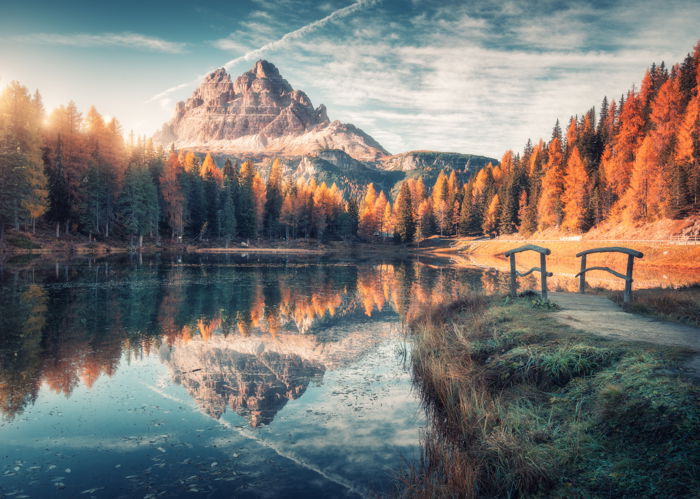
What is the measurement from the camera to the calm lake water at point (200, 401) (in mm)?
6176

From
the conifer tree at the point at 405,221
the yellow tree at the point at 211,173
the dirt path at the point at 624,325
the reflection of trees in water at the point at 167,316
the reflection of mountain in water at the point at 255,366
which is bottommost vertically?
the reflection of mountain in water at the point at 255,366

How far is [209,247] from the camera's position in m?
74.7

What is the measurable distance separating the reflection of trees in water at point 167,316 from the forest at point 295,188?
24.3m

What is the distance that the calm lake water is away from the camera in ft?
20.3

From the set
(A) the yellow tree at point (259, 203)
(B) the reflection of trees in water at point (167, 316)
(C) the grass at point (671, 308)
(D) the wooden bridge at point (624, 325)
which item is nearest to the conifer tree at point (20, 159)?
(B) the reflection of trees in water at point (167, 316)

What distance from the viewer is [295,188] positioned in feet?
311

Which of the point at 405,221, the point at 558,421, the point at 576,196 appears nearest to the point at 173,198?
the point at 405,221

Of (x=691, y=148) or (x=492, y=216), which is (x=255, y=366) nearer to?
(x=691, y=148)

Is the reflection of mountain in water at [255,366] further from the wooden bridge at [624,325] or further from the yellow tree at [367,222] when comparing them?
the yellow tree at [367,222]

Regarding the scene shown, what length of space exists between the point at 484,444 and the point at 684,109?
7434 cm

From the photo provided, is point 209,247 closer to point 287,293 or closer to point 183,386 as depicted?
point 287,293

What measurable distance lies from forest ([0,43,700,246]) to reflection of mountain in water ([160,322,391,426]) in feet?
137

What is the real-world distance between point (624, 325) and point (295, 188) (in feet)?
289

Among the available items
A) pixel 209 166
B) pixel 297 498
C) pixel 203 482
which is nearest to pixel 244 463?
pixel 203 482
